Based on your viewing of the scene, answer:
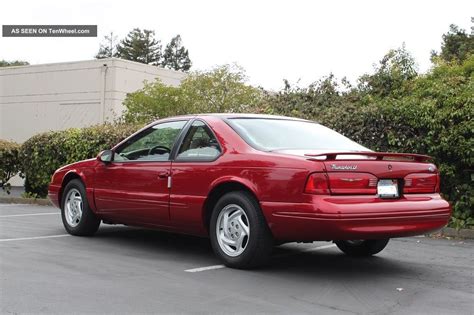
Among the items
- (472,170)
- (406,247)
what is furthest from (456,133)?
(406,247)

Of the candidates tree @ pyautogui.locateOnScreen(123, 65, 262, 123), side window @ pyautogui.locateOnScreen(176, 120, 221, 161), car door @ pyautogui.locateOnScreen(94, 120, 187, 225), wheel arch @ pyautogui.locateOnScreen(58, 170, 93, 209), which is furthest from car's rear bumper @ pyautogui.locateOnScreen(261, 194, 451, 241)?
tree @ pyautogui.locateOnScreen(123, 65, 262, 123)

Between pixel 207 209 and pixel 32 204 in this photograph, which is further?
pixel 32 204

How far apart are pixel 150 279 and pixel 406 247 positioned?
3.67m

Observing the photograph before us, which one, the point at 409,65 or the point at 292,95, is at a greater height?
the point at 409,65

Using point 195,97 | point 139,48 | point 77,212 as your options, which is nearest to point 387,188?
point 77,212

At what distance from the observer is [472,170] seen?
852 centimetres

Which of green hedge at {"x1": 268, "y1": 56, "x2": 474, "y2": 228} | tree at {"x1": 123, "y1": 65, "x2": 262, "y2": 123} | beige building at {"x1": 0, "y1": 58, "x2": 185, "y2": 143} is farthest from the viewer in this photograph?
beige building at {"x1": 0, "y1": 58, "x2": 185, "y2": 143}

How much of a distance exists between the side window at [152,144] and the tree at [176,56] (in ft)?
264

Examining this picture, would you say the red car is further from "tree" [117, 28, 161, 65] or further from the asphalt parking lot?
"tree" [117, 28, 161, 65]

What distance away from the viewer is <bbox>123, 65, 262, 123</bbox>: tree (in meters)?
21.9

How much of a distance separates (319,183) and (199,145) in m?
1.67

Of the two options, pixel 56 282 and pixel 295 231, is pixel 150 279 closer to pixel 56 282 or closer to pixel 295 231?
pixel 56 282

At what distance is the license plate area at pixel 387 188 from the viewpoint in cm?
524

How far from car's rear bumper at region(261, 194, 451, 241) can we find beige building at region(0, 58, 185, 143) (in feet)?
62.3
